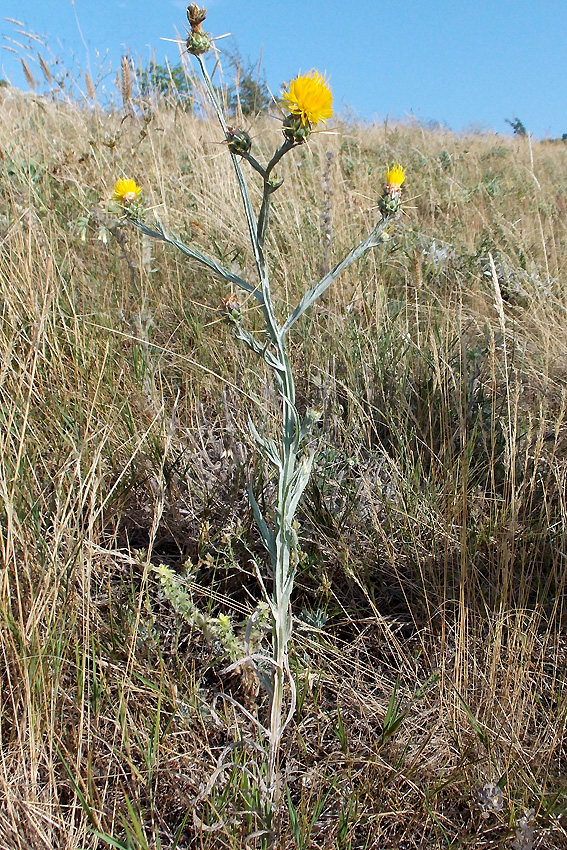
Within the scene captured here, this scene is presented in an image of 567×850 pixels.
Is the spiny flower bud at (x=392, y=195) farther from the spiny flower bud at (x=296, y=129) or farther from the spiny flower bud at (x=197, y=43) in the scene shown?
the spiny flower bud at (x=197, y=43)

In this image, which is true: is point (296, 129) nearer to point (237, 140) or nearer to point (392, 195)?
point (237, 140)

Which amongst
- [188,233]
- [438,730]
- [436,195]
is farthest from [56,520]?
[436,195]

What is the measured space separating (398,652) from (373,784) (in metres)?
0.32

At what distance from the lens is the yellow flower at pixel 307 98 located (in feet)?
3.03

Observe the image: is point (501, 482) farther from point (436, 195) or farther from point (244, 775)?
point (436, 195)

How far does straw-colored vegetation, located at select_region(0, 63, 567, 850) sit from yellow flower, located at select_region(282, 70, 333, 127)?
6.9 inches

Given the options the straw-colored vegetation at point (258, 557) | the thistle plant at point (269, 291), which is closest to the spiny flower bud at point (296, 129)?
the thistle plant at point (269, 291)

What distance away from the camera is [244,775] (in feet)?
3.48

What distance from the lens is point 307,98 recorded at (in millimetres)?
924

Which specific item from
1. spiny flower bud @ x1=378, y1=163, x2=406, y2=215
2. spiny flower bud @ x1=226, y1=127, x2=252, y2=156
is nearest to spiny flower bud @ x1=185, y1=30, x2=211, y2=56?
spiny flower bud @ x1=226, y1=127, x2=252, y2=156

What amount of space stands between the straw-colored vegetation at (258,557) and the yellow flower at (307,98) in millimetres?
174

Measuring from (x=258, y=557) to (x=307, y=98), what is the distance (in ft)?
3.79

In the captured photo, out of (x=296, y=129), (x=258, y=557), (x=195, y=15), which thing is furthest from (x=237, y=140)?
(x=258, y=557)

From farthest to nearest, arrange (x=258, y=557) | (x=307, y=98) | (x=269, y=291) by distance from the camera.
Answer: (x=258, y=557) < (x=269, y=291) < (x=307, y=98)
